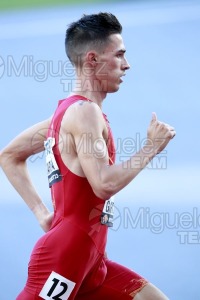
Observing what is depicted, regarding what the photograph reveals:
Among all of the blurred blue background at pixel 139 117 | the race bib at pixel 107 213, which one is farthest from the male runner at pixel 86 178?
the blurred blue background at pixel 139 117

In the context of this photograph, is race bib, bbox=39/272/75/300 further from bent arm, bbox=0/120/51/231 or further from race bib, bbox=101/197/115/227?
bent arm, bbox=0/120/51/231

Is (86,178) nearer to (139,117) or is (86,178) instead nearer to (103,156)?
(103,156)

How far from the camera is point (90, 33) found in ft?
8.14

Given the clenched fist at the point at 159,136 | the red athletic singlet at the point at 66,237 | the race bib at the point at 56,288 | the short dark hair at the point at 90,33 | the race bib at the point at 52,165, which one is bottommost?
the race bib at the point at 56,288

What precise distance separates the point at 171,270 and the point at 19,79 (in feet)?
11.3

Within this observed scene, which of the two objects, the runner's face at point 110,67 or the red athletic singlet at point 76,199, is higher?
the runner's face at point 110,67

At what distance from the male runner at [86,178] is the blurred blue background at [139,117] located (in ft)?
4.17

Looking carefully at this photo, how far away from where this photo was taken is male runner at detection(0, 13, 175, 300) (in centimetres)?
218

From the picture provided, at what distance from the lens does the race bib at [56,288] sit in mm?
2301

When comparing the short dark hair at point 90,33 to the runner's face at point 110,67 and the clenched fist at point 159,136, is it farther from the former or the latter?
the clenched fist at point 159,136

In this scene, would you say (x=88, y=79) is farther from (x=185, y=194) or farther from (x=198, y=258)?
(x=185, y=194)

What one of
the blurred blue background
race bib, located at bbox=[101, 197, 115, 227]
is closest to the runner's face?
race bib, located at bbox=[101, 197, 115, 227]

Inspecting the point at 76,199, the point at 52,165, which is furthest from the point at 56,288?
the point at 52,165

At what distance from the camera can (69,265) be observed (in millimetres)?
2316
